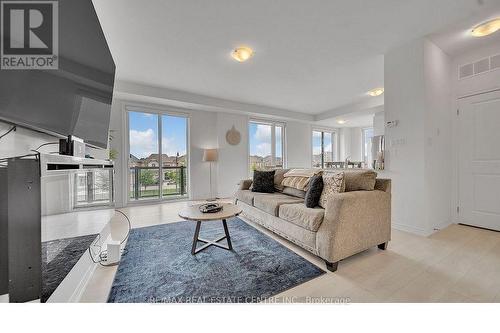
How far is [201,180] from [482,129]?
5.29 meters

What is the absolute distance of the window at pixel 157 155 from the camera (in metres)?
4.65

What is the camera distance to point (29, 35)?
33.5 inches

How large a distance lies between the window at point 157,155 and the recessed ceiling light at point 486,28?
5.25 metres

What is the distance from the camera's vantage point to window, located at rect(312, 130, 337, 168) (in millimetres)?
7564

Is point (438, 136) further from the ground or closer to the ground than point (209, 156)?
further from the ground

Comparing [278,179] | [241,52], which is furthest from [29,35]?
[278,179]

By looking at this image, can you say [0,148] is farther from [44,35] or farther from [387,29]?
[387,29]

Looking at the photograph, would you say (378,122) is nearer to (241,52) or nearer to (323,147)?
(323,147)

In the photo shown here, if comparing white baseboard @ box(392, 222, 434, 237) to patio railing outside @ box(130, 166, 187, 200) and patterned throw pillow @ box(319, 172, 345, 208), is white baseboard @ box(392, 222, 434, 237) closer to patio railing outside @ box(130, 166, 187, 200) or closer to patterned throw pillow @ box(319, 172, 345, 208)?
patterned throw pillow @ box(319, 172, 345, 208)

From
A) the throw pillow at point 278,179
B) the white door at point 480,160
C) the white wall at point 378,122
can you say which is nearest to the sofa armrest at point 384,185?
the throw pillow at point 278,179

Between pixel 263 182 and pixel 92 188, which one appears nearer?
pixel 92 188

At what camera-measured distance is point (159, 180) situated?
4.91 metres

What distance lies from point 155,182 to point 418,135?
5.15 meters
